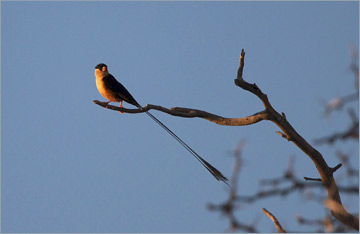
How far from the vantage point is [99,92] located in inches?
302

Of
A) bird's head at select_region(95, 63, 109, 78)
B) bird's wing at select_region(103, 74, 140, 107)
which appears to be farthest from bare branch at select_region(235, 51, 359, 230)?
bird's head at select_region(95, 63, 109, 78)

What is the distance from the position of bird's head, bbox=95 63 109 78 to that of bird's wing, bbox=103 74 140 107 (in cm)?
16

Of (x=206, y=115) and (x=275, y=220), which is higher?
(x=206, y=115)

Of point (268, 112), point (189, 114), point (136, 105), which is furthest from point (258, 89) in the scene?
point (136, 105)

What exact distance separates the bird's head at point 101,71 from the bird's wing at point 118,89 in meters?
0.16

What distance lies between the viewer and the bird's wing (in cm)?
714

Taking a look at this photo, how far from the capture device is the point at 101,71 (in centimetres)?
793

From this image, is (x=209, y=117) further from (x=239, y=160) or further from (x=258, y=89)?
(x=239, y=160)

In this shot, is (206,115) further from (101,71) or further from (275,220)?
(101,71)

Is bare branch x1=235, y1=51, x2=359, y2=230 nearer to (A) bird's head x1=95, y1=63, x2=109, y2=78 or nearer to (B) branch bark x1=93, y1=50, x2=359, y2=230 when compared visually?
(B) branch bark x1=93, y1=50, x2=359, y2=230

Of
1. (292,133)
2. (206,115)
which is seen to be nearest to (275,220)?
(292,133)

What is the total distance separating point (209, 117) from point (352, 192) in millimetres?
2814

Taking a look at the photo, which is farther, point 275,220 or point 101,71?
point 101,71

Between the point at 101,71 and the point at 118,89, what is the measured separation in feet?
2.49
